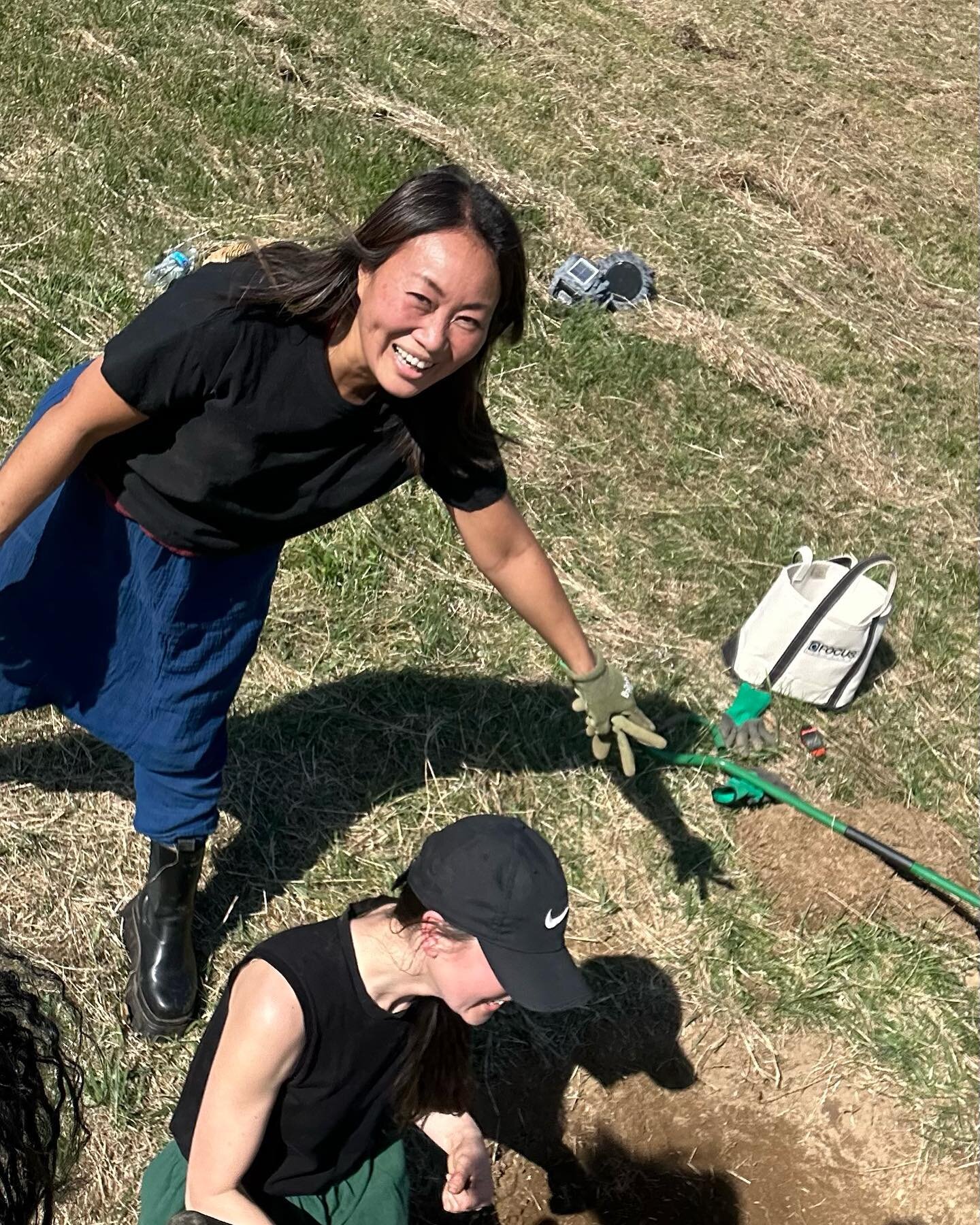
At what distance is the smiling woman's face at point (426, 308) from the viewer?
2334 mm

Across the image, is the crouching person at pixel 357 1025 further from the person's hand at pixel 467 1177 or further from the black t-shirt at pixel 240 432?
the black t-shirt at pixel 240 432

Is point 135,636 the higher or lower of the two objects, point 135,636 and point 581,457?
the higher

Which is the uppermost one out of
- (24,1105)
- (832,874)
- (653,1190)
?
(24,1105)

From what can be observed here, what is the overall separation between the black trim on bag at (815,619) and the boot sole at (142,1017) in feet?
7.08

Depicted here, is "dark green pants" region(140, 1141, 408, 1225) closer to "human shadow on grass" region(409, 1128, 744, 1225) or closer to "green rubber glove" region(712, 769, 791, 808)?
"human shadow on grass" region(409, 1128, 744, 1225)

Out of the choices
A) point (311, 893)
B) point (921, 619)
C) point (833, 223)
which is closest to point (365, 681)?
point (311, 893)

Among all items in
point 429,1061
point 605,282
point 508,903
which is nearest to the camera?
point 508,903

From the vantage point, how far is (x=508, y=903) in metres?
2.14

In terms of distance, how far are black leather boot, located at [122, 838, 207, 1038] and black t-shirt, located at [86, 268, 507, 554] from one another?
0.78 m

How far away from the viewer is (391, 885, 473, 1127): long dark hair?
2336 millimetres

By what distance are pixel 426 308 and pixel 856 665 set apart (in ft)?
8.37

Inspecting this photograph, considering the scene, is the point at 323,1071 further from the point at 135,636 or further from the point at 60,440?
the point at 60,440

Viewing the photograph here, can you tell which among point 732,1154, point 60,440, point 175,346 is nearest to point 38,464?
point 60,440

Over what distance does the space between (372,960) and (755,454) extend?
3.64 metres
